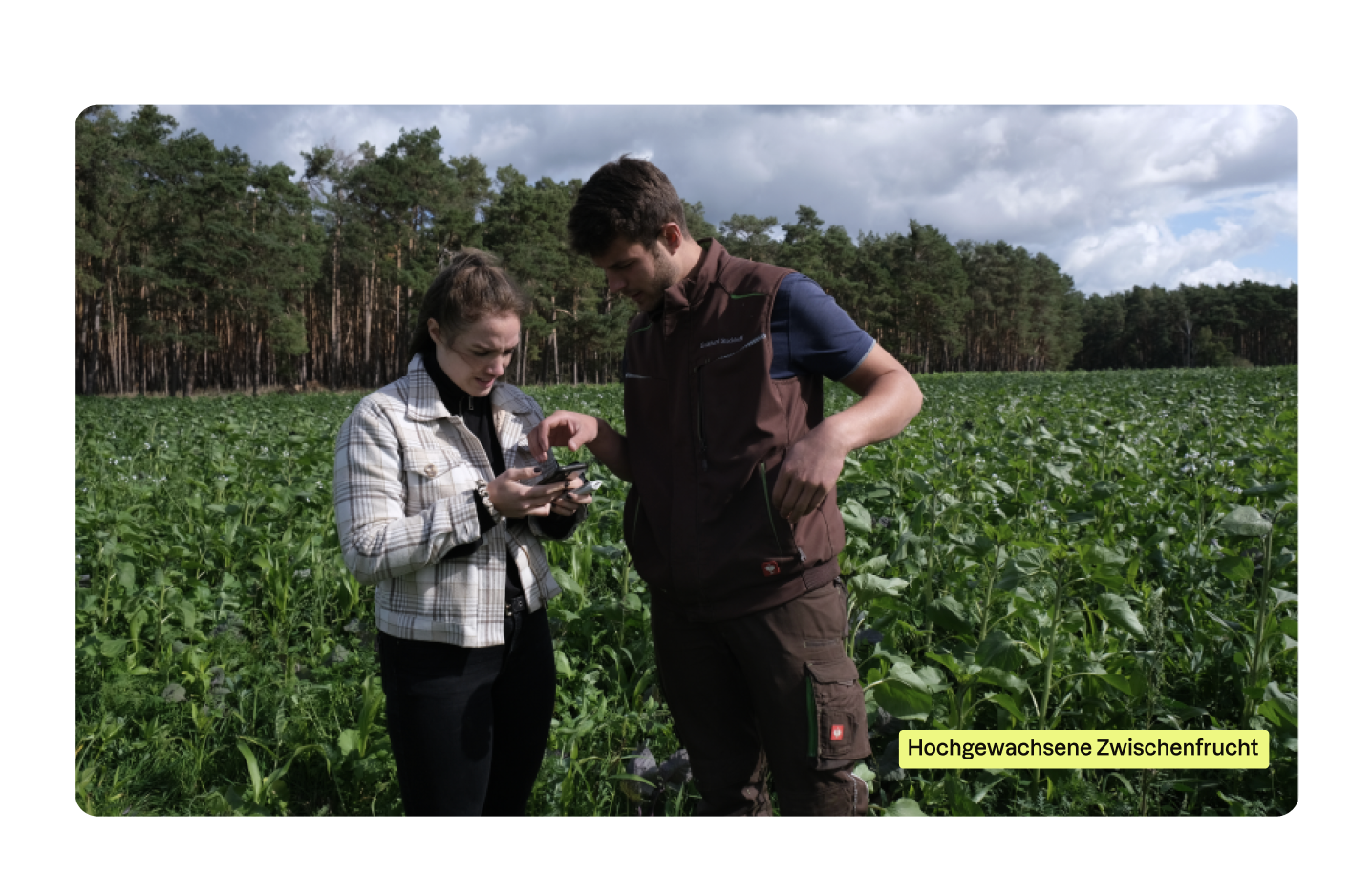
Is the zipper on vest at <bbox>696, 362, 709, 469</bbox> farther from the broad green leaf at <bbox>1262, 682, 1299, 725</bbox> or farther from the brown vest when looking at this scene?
the broad green leaf at <bbox>1262, 682, 1299, 725</bbox>

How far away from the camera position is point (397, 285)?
3162cm

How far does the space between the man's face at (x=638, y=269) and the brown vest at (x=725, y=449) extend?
0.04 m

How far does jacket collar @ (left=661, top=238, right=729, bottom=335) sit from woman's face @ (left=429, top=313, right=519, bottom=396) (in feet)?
1.08

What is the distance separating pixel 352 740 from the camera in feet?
7.94

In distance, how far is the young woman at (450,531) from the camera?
1.65 meters

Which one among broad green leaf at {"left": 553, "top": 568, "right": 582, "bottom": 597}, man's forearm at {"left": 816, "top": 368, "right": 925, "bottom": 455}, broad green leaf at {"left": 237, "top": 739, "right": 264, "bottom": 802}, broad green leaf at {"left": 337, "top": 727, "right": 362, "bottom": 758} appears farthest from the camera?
broad green leaf at {"left": 553, "top": 568, "right": 582, "bottom": 597}

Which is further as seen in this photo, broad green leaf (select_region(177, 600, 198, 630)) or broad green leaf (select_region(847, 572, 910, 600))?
broad green leaf (select_region(177, 600, 198, 630))

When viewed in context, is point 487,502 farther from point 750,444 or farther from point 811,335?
point 811,335

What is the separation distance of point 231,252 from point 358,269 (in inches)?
534

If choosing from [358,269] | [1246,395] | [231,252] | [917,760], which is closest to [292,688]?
[917,760]

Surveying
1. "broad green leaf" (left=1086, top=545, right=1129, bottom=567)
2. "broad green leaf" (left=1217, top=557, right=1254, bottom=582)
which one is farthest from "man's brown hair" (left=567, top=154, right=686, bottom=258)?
"broad green leaf" (left=1217, top=557, right=1254, bottom=582)

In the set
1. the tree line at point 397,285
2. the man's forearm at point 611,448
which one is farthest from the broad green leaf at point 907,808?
the tree line at point 397,285

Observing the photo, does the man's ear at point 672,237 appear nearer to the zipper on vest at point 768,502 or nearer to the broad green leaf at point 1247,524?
the zipper on vest at point 768,502

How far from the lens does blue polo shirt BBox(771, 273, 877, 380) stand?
1.64 meters
